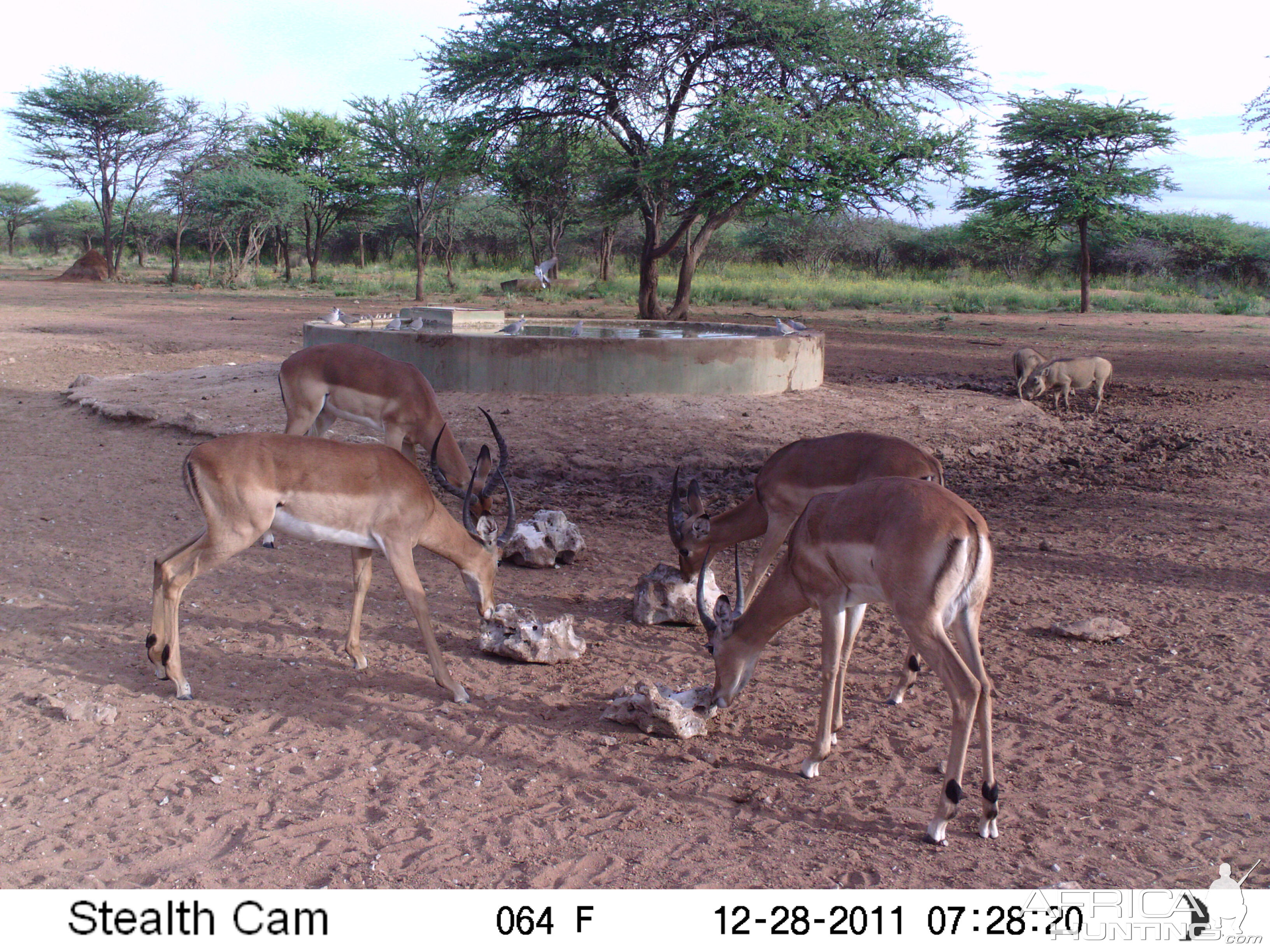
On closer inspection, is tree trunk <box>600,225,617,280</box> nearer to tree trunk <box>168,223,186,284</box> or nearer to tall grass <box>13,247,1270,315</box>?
tall grass <box>13,247,1270,315</box>

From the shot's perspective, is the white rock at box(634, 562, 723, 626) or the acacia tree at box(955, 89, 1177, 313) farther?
the acacia tree at box(955, 89, 1177, 313)

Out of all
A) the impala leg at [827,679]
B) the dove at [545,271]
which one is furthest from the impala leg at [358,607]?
the dove at [545,271]

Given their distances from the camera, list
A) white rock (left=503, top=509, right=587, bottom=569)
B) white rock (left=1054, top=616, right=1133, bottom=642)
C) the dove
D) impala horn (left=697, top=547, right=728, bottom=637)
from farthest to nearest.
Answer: the dove
white rock (left=503, top=509, right=587, bottom=569)
white rock (left=1054, top=616, right=1133, bottom=642)
impala horn (left=697, top=547, right=728, bottom=637)

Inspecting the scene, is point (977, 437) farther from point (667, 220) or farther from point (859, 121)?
point (667, 220)

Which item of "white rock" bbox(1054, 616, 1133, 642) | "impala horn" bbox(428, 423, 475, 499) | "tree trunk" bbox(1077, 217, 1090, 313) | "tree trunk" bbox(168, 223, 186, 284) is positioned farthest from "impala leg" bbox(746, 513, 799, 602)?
"tree trunk" bbox(168, 223, 186, 284)

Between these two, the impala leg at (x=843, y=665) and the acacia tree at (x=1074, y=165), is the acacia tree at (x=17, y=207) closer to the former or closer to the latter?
the acacia tree at (x=1074, y=165)

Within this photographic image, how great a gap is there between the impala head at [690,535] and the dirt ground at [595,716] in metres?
0.40

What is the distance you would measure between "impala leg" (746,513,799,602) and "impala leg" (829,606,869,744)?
1183 millimetres

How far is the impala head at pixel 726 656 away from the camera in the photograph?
4418 millimetres

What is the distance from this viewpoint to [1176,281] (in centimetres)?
3869

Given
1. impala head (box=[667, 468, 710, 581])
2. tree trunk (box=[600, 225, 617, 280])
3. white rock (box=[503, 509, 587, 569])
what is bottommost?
white rock (box=[503, 509, 587, 569])

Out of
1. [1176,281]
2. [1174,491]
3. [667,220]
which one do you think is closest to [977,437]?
[1174,491]

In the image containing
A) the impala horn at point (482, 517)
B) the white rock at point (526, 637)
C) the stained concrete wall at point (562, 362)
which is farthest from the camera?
the stained concrete wall at point (562, 362)

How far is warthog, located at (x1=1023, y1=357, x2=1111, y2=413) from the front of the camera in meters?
13.4
